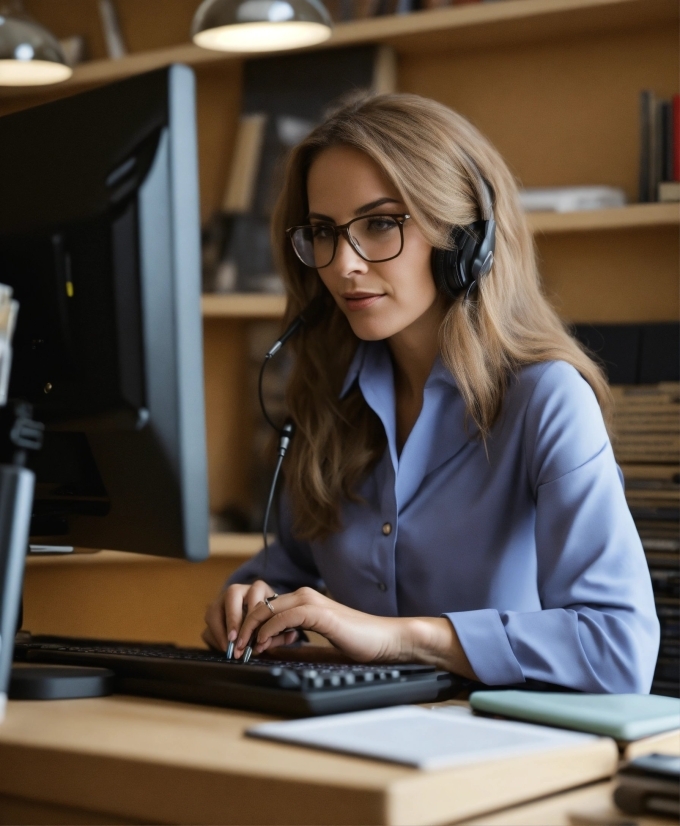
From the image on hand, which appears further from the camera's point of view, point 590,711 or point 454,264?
point 454,264

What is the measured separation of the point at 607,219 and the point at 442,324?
1.06 meters

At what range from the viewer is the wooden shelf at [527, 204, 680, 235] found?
241cm

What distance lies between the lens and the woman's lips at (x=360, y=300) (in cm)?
158

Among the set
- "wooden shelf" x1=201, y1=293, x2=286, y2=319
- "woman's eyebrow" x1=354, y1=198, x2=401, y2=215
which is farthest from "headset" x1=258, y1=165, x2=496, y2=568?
"wooden shelf" x1=201, y1=293, x2=286, y2=319

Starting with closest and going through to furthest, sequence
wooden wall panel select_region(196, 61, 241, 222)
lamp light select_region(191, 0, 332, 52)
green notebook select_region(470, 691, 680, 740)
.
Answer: green notebook select_region(470, 691, 680, 740) → lamp light select_region(191, 0, 332, 52) → wooden wall panel select_region(196, 61, 241, 222)

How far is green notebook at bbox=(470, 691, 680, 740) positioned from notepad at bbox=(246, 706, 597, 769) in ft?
0.06

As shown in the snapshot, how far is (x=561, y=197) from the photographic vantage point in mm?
2535

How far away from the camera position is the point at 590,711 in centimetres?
95

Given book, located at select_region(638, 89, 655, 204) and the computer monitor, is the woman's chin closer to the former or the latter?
the computer monitor

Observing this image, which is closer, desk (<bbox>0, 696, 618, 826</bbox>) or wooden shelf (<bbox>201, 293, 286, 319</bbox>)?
desk (<bbox>0, 696, 618, 826</bbox>)

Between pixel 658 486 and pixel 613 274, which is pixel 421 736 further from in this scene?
pixel 613 274

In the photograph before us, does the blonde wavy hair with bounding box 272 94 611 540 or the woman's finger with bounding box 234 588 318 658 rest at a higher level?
the blonde wavy hair with bounding box 272 94 611 540

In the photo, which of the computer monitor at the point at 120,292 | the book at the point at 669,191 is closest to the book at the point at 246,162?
the book at the point at 669,191

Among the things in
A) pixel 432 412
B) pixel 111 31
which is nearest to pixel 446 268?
pixel 432 412
